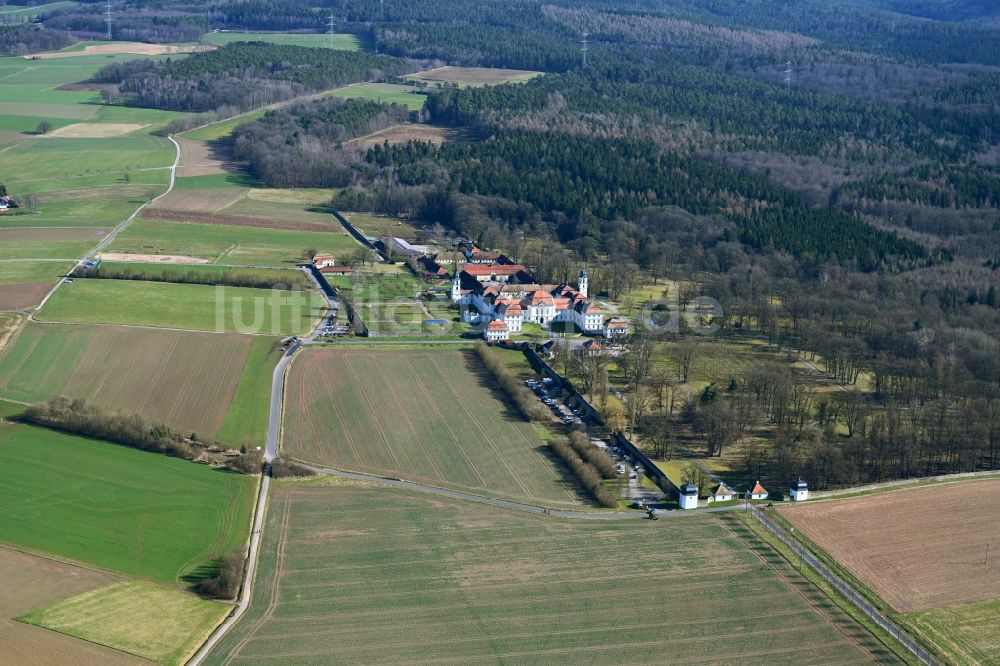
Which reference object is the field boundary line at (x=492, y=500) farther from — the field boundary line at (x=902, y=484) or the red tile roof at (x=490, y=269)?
the red tile roof at (x=490, y=269)

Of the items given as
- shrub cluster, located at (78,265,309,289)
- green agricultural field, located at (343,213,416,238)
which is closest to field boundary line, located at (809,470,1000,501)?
shrub cluster, located at (78,265,309,289)

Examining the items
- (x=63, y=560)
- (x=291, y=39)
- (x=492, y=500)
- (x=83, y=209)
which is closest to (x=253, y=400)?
(x=492, y=500)

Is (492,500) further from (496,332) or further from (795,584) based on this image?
(496,332)

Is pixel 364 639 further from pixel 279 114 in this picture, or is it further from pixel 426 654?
pixel 279 114

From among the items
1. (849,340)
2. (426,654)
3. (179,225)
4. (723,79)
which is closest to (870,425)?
(849,340)

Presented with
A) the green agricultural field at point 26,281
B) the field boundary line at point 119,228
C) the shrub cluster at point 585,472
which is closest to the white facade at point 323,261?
the field boundary line at point 119,228

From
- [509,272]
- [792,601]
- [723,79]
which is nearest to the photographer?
[792,601]
